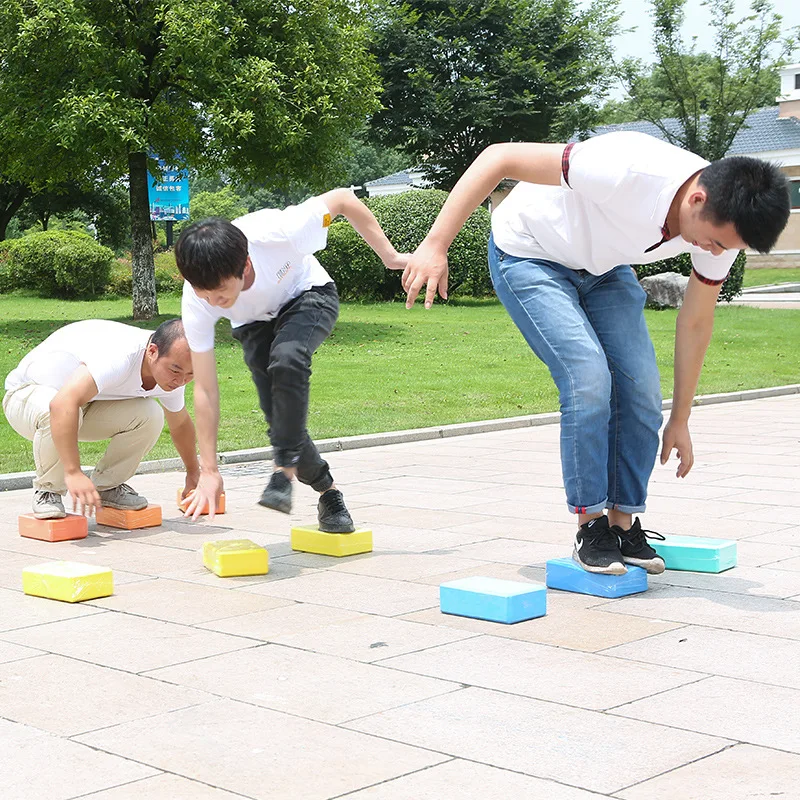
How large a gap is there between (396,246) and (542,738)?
22.6 metres

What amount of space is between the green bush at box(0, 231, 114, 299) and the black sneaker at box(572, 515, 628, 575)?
24616 mm

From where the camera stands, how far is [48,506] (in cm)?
638

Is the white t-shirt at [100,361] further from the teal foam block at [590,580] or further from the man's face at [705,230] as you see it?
the man's face at [705,230]

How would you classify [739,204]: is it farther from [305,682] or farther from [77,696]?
[77,696]

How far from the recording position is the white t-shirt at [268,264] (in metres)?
5.18

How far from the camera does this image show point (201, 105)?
1889cm

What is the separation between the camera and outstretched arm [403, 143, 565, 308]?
432 cm

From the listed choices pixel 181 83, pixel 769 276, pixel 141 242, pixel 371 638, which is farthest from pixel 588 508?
pixel 769 276

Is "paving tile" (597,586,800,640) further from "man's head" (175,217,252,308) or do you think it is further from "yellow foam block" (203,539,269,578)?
"man's head" (175,217,252,308)

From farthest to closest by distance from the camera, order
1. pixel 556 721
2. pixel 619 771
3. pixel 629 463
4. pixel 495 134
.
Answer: pixel 495 134, pixel 629 463, pixel 556 721, pixel 619 771

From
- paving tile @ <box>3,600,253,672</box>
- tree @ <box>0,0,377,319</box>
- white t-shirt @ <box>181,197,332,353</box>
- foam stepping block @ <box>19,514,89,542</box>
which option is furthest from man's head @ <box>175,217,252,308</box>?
tree @ <box>0,0,377,319</box>

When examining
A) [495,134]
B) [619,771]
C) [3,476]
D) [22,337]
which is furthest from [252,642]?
[495,134]

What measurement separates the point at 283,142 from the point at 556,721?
52.2 feet

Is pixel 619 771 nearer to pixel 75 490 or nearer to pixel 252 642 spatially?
pixel 252 642
